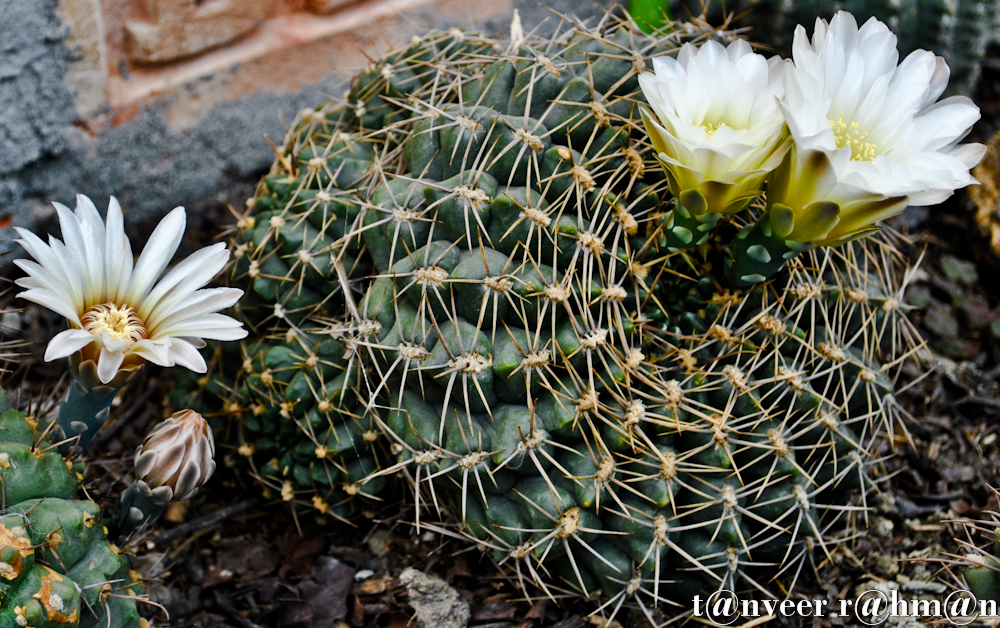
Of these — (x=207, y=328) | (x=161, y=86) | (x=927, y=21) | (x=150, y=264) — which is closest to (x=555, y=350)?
(x=207, y=328)

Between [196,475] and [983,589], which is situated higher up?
[196,475]

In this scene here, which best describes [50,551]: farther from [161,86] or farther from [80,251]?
[161,86]

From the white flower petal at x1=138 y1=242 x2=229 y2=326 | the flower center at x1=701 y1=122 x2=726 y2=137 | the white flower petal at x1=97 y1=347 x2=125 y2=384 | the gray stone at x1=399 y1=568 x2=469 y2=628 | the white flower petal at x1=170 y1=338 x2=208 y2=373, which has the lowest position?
the gray stone at x1=399 y1=568 x2=469 y2=628

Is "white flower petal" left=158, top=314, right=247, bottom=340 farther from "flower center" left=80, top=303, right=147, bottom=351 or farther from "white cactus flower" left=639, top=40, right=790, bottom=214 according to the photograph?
"white cactus flower" left=639, top=40, right=790, bottom=214

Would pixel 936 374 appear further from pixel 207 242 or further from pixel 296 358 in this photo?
pixel 207 242

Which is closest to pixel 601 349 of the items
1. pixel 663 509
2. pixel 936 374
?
pixel 663 509

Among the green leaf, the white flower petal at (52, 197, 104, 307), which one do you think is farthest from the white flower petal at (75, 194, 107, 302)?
the green leaf
